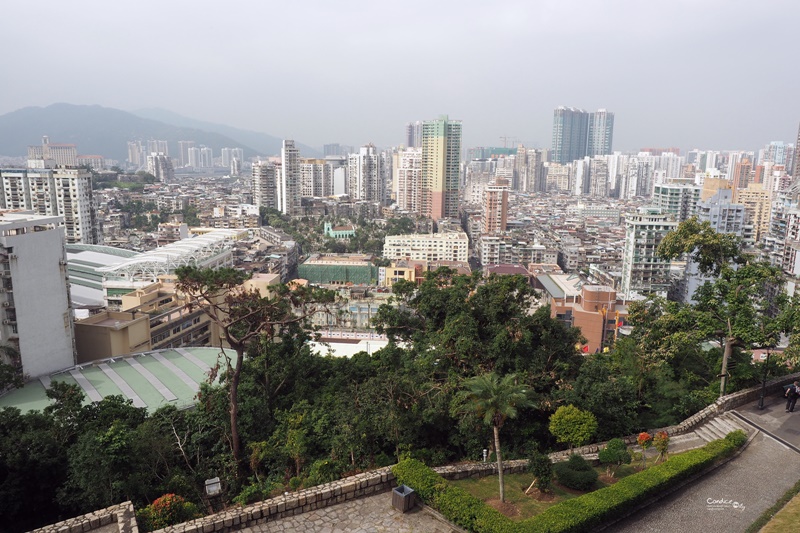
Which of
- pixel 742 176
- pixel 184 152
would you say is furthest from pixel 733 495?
pixel 184 152

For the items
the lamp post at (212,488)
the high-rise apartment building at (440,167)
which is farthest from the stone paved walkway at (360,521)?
the high-rise apartment building at (440,167)

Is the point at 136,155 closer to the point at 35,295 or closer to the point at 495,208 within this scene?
the point at 495,208

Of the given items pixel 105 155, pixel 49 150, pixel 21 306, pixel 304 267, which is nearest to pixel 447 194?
pixel 304 267

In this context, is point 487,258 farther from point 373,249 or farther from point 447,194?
point 447,194

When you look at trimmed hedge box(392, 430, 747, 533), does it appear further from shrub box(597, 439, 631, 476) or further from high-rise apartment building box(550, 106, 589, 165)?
high-rise apartment building box(550, 106, 589, 165)

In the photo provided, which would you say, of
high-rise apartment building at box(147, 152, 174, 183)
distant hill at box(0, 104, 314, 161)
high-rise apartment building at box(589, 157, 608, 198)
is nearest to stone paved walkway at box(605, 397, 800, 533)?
high-rise apartment building at box(589, 157, 608, 198)
